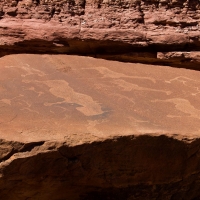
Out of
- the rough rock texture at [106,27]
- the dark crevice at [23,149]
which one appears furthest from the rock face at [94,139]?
the rough rock texture at [106,27]

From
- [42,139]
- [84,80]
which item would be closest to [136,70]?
[84,80]

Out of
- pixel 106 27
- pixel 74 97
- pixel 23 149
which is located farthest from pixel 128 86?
pixel 23 149

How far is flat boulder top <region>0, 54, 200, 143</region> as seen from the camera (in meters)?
1.23

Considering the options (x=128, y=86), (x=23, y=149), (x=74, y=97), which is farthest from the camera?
(x=128, y=86)

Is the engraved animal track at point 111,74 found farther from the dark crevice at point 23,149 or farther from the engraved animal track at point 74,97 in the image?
the dark crevice at point 23,149

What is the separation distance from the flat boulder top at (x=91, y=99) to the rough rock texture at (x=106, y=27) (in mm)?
109

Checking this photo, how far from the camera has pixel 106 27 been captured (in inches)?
76.9

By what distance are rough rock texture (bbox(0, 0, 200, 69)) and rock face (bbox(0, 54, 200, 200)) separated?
351mm

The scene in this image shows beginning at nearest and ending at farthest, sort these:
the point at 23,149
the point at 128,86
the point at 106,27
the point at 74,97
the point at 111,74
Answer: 1. the point at 23,149
2. the point at 74,97
3. the point at 128,86
4. the point at 111,74
5. the point at 106,27

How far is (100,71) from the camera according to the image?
1.78 metres

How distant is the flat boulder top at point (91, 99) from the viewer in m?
1.23

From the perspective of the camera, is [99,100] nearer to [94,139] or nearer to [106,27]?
[94,139]

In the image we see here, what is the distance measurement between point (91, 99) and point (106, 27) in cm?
61

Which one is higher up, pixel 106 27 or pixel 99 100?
pixel 106 27
